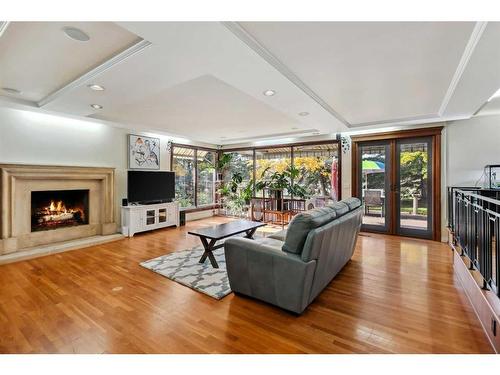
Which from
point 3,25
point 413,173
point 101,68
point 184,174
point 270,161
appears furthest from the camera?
point 270,161

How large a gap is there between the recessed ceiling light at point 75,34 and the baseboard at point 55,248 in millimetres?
3554

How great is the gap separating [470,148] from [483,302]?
386 cm

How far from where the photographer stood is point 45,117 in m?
4.30

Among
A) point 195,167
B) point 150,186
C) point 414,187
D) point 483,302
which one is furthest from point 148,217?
point 414,187

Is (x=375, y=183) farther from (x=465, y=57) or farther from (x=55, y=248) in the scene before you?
(x=55, y=248)

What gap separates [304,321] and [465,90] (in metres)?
3.42

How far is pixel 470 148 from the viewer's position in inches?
180

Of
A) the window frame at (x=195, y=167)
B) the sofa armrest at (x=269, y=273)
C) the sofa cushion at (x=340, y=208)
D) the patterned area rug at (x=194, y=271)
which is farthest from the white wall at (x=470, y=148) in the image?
the window frame at (x=195, y=167)

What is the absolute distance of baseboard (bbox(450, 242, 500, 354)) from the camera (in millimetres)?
1728

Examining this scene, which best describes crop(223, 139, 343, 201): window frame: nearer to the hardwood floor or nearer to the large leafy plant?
the large leafy plant

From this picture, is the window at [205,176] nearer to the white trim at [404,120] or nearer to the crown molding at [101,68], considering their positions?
the crown molding at [101,68]

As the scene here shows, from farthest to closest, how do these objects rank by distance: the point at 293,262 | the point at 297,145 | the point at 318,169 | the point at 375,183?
the point at 297,145 → the point at 318,169 → the point at 375,183 → the point at 293,262
